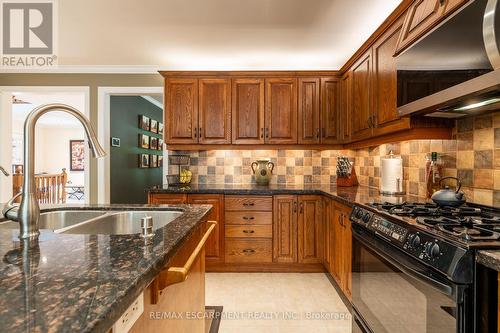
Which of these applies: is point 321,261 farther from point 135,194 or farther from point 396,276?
point 135,194

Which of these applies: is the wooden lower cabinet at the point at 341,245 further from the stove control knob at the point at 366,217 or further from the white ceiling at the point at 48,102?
the white ceiling at the point at 48,102

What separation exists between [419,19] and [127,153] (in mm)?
4253

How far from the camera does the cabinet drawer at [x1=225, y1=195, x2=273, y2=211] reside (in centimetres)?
307

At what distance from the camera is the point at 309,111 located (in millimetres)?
3395

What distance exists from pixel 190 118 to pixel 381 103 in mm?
2109

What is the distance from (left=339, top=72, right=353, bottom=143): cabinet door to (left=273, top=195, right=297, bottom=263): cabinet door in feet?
3.13

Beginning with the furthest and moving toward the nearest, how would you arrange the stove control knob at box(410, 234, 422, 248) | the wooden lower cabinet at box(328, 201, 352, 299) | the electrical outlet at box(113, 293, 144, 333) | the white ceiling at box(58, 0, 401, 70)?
the white ceiling at box(58, 0, 401, 70) → the wooden lower cabinet at box(328, 201, 352, 299) → the stove control knob at box(410, 234, 422, 248) → the electrical outlet at box(113, 293, 144, 333)

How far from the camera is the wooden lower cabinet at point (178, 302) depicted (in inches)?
32.2

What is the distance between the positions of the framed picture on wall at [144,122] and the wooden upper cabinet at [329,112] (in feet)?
11.2

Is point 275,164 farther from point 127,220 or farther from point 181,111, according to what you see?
point 127,220

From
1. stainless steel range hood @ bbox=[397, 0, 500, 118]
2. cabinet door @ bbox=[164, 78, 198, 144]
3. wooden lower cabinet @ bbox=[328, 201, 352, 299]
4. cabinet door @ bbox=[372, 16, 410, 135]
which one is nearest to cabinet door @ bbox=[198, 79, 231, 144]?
cabinet door @ bbox=[164, 78, 198, 144]

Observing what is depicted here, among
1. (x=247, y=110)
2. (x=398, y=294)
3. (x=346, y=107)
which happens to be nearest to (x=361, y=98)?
(x=346, y=107)

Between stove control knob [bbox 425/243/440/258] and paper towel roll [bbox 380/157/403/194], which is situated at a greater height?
paper towel roll [bbox 380/157/403/194]

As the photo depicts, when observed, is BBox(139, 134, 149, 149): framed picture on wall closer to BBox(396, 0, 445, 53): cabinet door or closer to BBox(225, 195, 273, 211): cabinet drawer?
BBox(225, 195, 273, 211): cabinet drawer
